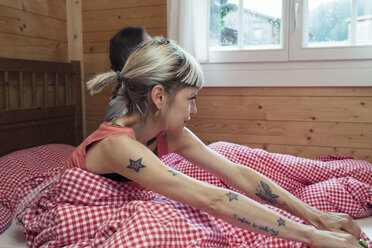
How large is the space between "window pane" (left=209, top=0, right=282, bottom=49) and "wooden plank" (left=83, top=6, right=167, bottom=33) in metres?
0.34

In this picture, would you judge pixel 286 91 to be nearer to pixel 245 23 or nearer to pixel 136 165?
pixel 245 23

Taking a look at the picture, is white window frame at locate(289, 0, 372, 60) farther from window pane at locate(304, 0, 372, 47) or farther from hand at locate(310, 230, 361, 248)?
hand at locate(310, 230, 361, 248)

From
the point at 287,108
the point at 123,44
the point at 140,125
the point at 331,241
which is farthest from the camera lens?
the point at 287,108

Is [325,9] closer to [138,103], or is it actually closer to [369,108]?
[369,108]

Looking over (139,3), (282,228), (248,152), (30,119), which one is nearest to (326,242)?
(282,228)

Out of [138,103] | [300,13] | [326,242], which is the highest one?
[300,13]

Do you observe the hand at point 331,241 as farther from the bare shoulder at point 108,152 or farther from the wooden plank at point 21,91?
the wooden plank at point 21,91

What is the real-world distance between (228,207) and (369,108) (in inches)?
55.9

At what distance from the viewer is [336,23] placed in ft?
6.69

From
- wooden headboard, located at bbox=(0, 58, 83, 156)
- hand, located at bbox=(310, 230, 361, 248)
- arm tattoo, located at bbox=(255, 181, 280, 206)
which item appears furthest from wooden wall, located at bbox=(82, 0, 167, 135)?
hand, located at bbox=(310, 230, 361, 248)

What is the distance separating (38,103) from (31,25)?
0.48 metres

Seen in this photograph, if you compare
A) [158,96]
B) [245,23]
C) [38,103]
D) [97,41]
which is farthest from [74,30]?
[158,96]

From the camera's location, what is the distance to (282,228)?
0.91 metres

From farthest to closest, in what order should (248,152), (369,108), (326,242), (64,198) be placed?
(369,108), (248,152), (64,198), (326,242)
